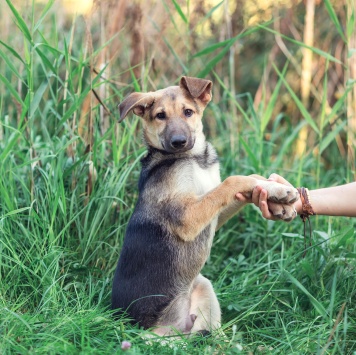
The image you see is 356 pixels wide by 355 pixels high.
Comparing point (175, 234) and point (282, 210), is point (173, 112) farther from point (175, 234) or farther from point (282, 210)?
point (282, 210)

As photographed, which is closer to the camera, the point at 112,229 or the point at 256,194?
the point at 256,194

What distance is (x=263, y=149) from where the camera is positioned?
5.17 metres

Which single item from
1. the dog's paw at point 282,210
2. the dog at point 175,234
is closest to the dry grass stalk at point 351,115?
the dog's paw at point 282,210

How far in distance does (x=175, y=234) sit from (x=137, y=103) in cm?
88

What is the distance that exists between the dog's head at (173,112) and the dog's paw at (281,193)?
0.57 meters

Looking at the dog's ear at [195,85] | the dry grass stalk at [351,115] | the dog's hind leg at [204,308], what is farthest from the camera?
the dry grass stalk at [351,115]

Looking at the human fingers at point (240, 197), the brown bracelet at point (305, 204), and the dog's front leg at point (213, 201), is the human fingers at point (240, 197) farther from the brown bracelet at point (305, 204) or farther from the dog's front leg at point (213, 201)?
the brown bracelet at point (305, 204)

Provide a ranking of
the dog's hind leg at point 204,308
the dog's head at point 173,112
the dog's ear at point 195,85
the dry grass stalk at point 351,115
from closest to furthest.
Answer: the dog's hind leg at point 204,308 → the dog's head at point 173,112 → the dog's ear at point 195,85 → the dry grass stalk at point 351,115

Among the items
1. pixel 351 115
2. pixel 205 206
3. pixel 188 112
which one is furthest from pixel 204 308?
pixel 351 115

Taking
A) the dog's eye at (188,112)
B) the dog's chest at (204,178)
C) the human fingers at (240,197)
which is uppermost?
the dog's eye at (188,112)

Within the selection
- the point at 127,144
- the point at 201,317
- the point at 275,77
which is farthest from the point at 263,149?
the point at 275,77

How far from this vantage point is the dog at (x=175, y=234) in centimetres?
340

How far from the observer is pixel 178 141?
3.53 meters

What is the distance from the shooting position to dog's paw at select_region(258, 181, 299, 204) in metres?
3.37
